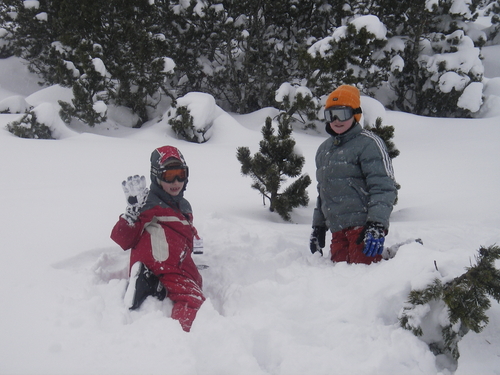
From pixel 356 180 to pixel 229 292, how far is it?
1.13m

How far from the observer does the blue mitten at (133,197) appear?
2.17 meters

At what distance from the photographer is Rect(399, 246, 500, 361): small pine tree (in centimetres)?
136

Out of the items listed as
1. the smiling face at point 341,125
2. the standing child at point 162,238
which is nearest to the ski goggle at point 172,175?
the standing child at point 162,238

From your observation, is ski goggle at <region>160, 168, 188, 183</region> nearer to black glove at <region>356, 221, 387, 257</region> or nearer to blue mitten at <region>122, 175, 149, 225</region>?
blue mitten at <region>122, 175, 149, 225</region>

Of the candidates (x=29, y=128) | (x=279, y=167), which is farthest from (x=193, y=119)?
(x=279, y=167)

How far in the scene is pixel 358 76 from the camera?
9.65 m

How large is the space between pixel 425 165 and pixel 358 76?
3904 millimetres

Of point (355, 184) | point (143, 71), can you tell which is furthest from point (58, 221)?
point (143, 71)

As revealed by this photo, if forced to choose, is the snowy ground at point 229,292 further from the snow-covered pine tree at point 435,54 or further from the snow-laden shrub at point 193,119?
the snow-covered pine tree at point 435,54

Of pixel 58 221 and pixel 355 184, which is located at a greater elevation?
pixel 355 184

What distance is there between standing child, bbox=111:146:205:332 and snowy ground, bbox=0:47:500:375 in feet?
0.36

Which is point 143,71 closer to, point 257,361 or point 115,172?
point 115,172

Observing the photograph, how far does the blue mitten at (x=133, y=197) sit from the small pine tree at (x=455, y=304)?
5.23 feet

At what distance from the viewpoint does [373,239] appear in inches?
84.0
